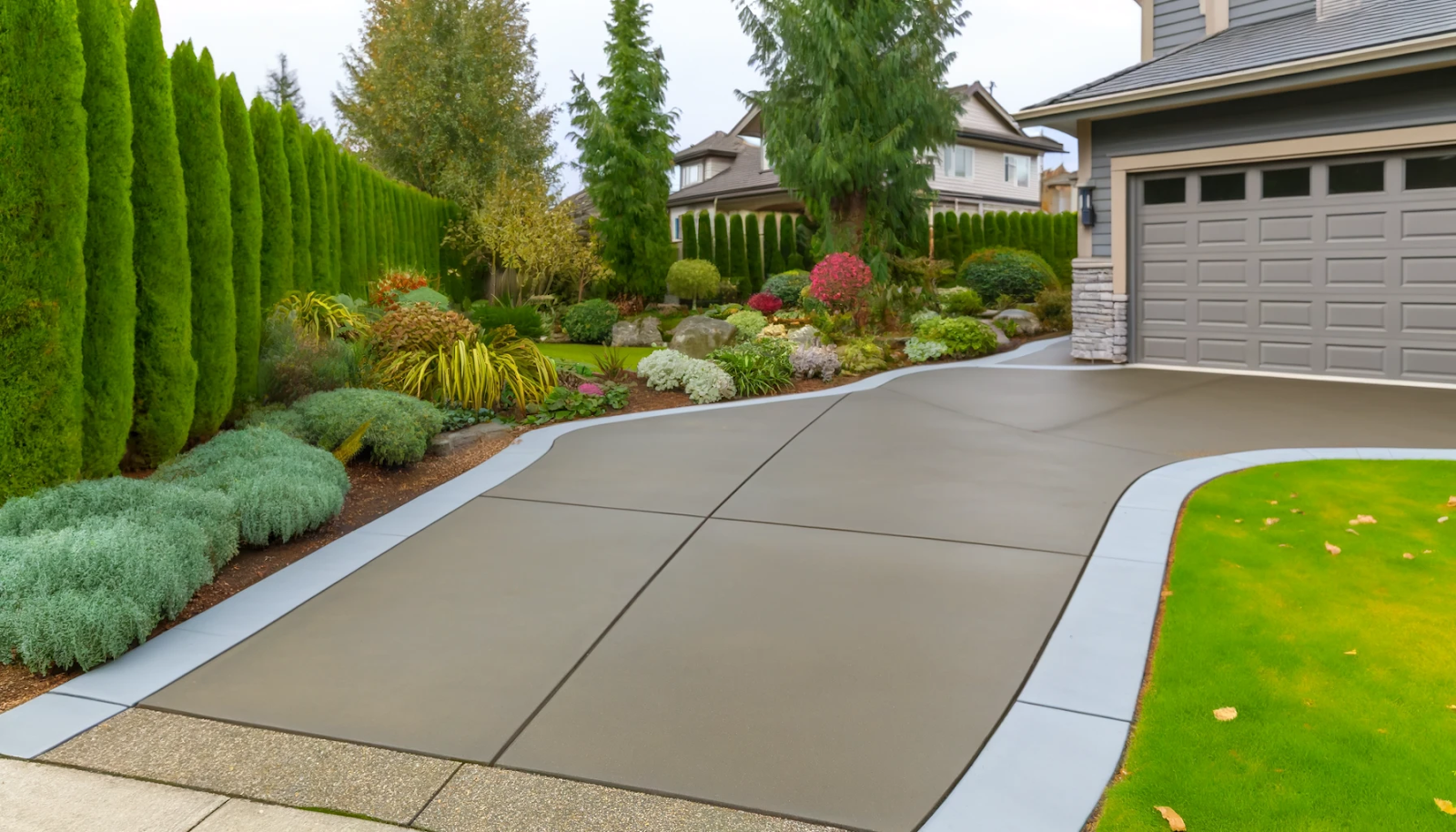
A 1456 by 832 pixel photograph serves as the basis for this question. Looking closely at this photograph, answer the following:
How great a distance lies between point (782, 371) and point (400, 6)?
779 inches

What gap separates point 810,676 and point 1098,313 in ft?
32.3

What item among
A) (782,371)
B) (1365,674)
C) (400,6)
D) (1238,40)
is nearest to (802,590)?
(1365,674)

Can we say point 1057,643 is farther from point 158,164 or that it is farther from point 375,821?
point 158,164

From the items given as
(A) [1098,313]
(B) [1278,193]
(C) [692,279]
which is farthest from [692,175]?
(B) [1278,193]

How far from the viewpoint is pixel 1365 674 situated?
11.9ft

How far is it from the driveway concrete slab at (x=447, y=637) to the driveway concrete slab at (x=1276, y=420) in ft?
14.2

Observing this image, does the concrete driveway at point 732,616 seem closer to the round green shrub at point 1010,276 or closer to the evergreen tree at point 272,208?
the evergreen tree at point 272,208

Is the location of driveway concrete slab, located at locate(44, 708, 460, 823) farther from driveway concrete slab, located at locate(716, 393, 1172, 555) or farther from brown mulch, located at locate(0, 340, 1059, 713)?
driveway concrete slab, located at locate(716, 393, 1172, 555)

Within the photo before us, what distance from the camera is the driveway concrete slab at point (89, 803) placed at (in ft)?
9.23

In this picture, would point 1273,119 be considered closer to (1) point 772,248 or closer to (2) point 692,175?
(1) point 772,248

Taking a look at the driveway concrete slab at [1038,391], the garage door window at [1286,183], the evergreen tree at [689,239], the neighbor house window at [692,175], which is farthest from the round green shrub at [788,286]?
the neighbor house window at [692,175]

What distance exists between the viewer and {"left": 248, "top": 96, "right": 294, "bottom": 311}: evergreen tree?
8.10 m

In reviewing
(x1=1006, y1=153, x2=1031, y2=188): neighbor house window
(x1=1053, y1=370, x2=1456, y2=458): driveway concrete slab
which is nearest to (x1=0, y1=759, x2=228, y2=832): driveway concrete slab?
(x1=1053, y1=370, x2=1456, y2=458): driveway concrete slab

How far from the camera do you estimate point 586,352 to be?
50.1 ft
